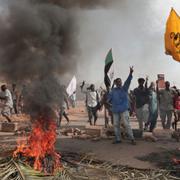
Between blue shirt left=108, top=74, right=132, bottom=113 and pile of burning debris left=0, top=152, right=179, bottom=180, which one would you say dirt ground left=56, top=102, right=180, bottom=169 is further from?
blue shirt left=108, top=74, right=132, bottom=113

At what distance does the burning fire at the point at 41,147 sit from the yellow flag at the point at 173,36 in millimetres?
3110

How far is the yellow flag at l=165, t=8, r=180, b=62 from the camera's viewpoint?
28.6ft

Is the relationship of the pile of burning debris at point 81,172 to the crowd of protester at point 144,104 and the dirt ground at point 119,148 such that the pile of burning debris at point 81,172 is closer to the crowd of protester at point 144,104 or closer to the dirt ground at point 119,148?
the dirt ground at point 119,148

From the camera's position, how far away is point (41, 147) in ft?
24.9

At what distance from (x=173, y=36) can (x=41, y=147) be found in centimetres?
387

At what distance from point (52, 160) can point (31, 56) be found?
84.4 inches

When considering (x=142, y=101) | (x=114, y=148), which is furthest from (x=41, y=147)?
(x=142, y=101)

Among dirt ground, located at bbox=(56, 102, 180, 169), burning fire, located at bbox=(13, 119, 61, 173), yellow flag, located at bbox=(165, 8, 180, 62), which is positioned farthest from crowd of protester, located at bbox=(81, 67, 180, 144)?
→ burning fire, located at bbox=(13, 119, 61, 173)

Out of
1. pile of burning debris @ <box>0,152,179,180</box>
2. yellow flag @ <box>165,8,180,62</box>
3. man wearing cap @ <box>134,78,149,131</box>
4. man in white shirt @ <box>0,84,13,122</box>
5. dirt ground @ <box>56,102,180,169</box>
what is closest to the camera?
pile of burning debris @ <box>0,152,179,180</box>

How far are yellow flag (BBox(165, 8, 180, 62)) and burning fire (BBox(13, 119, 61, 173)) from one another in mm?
3110

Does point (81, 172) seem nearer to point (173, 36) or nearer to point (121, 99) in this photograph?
point (121, 99)

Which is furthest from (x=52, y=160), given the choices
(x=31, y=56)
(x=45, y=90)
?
(x=31, y=56)

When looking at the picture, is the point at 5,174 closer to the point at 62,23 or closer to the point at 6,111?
the point at 62,23

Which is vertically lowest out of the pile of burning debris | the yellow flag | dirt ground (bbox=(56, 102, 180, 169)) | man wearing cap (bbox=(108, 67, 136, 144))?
the pile of burning debris
